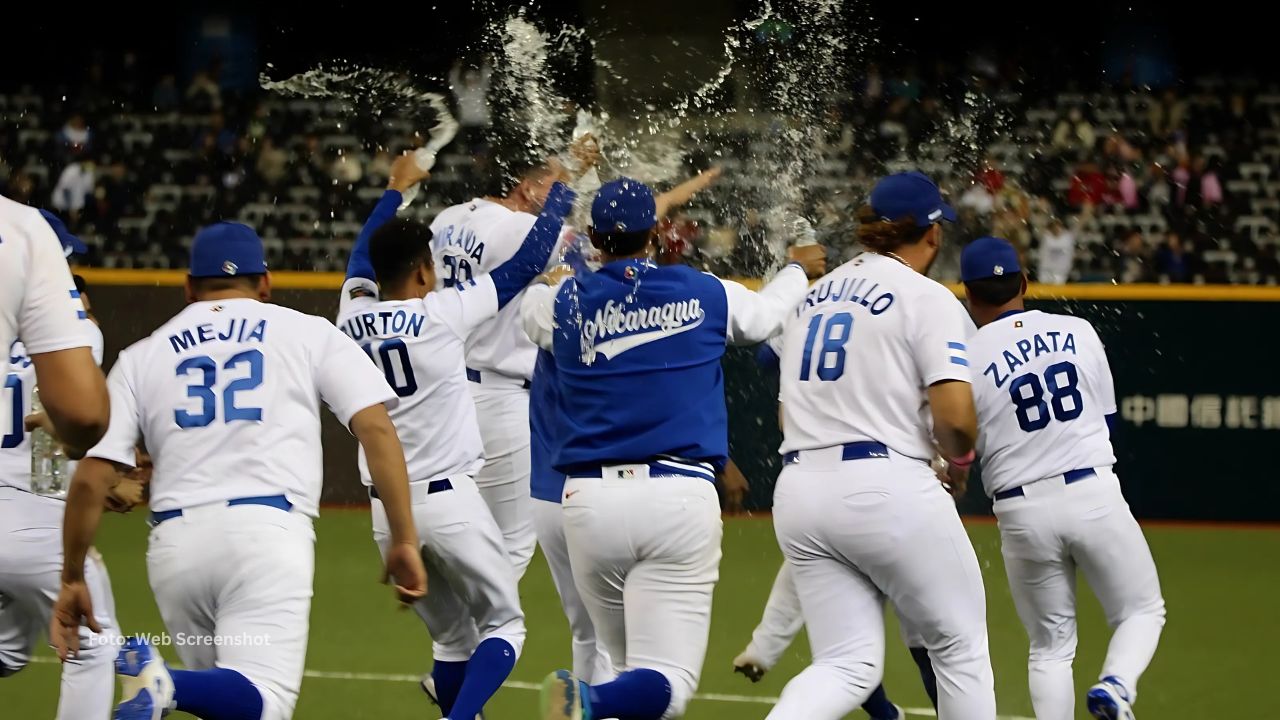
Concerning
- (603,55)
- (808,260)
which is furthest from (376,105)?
(808,260)

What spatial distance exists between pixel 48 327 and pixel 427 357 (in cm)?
213

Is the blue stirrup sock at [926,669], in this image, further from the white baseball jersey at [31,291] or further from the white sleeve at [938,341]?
the white baseball jersey at [31,291]

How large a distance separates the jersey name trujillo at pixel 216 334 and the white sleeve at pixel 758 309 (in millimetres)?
1554

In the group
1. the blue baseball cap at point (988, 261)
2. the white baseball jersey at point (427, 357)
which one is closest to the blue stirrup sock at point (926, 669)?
the blue baseball cap at point (988, 261)

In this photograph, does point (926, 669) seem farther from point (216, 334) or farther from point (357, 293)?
point (216, 334)

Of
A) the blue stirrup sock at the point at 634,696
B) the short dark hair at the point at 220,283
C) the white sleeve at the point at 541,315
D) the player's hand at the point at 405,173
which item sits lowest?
the blue stirrup sock at the point at 634,696

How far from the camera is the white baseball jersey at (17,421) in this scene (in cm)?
515

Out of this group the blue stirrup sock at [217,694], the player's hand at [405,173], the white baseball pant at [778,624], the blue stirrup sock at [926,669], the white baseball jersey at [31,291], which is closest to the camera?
the white baseball jersey at [31,291]

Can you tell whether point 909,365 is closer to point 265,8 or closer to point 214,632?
point 214,632

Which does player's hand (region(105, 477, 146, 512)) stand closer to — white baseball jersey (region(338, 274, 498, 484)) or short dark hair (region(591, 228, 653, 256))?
white baseball jersey (region(338, 274, 498, 484))

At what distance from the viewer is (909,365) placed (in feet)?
15.4

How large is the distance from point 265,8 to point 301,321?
21536mm

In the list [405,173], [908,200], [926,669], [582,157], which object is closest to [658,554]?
[908,200]

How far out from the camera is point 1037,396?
219 inches
